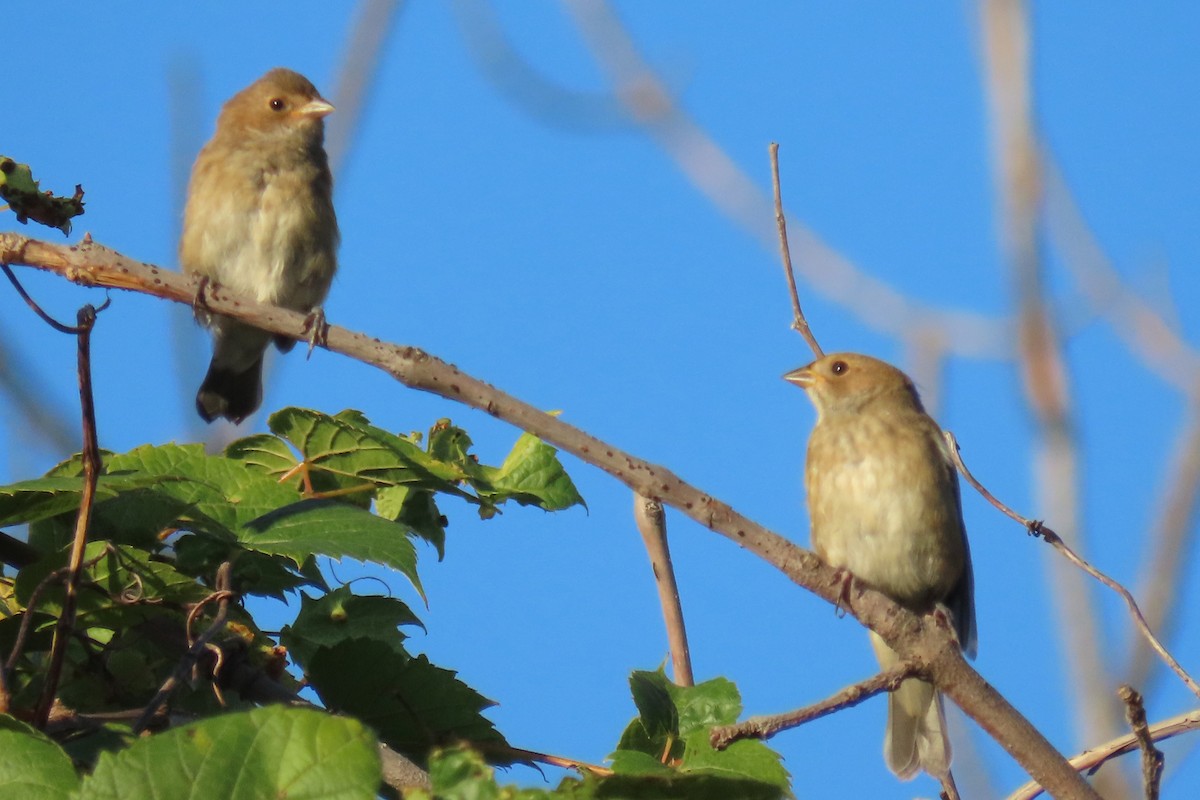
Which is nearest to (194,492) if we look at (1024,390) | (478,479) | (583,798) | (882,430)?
(478,479)

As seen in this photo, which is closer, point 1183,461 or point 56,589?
point 56,589

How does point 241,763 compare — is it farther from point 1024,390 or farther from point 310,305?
point 310,305

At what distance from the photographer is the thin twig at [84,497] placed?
2.00 m

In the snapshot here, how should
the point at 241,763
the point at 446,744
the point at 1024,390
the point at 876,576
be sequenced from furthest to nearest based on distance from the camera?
1. the point at 876,576
2. the point at 1024,390
3. the point at 446,744
4. the point at 241,763

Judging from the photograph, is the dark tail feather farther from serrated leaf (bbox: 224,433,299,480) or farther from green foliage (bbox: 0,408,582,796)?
green foliage (bbox: 0,408,582,796)

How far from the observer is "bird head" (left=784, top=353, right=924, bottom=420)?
5.74 metres

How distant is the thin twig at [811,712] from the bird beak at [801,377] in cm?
354

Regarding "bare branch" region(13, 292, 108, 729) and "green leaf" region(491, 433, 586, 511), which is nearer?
"bare branch" region(13, 292, 108, 729)

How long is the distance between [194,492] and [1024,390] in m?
2.96

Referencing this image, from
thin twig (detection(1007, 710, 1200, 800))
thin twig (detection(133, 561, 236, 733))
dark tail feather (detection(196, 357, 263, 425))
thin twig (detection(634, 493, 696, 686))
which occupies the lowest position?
thin twig (detection(133, 561, 236, 733))

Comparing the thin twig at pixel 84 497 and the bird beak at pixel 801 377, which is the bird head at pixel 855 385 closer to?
the bird beak at pixel 801 377

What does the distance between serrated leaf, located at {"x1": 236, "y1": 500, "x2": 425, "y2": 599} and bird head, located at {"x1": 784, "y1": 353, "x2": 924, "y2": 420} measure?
3.37 meters

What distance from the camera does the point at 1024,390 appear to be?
4.70 meters

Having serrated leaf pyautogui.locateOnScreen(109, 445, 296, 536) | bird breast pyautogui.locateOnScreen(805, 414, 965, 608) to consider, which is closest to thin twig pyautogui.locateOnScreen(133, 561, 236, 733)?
serrated leaf pyautogui.locateOnScreen(109, 445, 296, 536)
